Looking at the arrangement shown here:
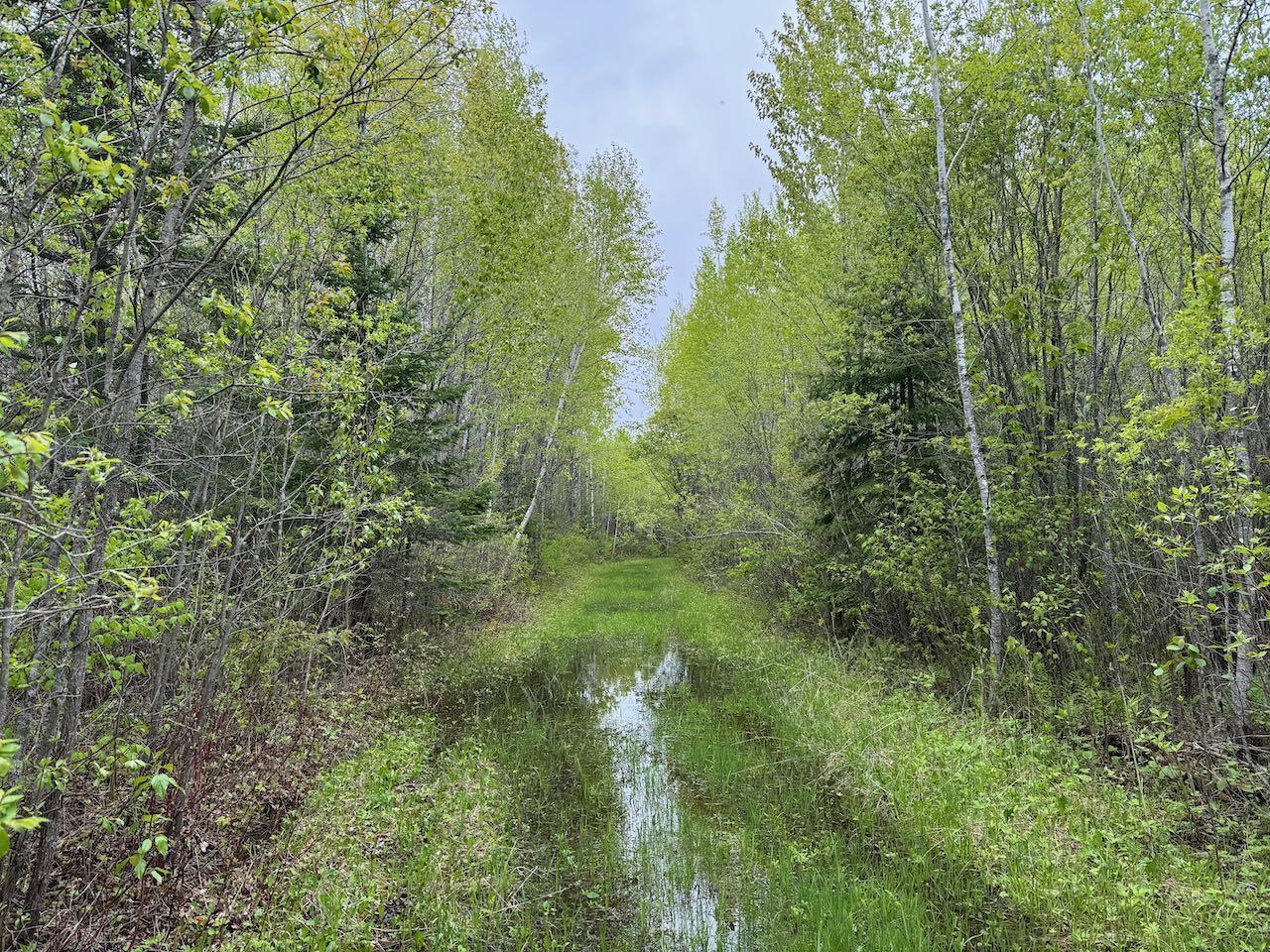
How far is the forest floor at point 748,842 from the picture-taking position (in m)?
3.52

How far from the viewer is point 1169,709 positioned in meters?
4.95

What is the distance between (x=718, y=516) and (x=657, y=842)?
7.09m

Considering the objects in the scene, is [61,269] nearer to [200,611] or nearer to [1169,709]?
[200,611]

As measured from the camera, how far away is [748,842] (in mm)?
4570

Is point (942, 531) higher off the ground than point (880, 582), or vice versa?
point (942, 531)

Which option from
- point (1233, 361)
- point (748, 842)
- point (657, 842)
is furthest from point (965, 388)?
point (657, 842)

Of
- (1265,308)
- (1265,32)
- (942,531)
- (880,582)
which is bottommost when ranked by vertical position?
(880,582)

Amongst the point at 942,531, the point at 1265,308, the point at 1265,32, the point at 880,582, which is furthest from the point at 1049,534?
the point at 1265,32

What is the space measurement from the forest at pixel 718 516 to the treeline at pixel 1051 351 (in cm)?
7

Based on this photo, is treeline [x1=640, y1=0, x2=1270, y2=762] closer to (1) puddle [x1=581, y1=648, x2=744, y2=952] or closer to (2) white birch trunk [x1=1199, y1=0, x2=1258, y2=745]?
(2) white birch trunk [x1=1199, y1=0, x2=1258, y2=745]

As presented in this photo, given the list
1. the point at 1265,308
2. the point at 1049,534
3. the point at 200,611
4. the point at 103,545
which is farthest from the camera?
the point at 1049,534

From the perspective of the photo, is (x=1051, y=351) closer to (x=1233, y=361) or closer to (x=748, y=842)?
(x=1233, y=361)

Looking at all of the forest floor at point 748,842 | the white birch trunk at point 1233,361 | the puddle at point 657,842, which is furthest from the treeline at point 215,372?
the white birch trunk at point 1233,361

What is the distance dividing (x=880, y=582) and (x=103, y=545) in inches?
301
